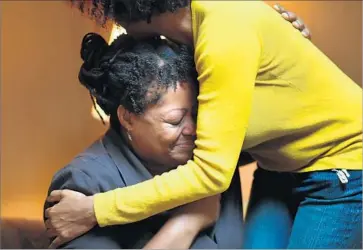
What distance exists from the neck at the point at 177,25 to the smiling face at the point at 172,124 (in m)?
0.06

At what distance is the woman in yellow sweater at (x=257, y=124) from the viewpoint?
2.47ft

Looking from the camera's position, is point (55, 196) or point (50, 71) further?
point (50, 71)

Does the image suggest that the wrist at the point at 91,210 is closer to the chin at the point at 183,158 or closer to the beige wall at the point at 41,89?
the chin at the point at 183,158

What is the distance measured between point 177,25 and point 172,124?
0.13 metres

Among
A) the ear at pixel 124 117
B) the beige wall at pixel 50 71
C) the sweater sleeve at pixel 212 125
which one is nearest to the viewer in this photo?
the sweater sleeve at pixel 212 125

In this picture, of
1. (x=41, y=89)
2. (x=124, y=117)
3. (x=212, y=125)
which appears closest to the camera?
(x=212, y=125)

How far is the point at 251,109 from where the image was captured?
31.2 inches

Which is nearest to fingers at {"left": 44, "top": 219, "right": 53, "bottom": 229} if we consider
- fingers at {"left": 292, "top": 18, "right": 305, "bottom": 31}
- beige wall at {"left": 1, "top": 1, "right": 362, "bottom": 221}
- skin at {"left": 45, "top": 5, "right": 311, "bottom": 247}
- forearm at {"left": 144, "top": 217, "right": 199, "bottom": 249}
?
skin at {"left": 45, "top": 5, "right": 311, "bottom": 247}

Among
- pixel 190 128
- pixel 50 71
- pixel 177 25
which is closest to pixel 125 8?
pixel 177 25

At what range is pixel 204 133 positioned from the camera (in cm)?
76

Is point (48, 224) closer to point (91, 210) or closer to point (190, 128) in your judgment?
point (91, 210)

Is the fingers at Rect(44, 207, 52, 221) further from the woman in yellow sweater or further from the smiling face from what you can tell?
the smiling face

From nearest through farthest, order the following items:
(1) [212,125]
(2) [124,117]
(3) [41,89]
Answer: (1) [212,125] < (2) [124,117] < (3) [41,89]

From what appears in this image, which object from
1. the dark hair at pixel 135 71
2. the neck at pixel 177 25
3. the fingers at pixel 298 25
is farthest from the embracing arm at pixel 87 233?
the fingers at pixel 298 25
